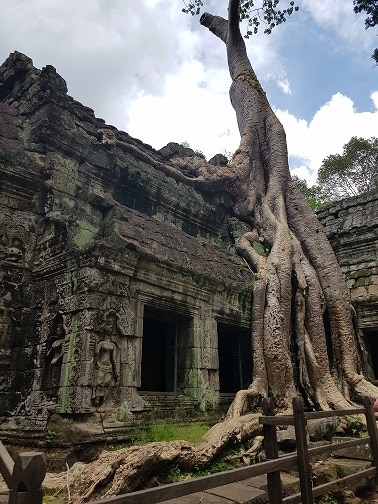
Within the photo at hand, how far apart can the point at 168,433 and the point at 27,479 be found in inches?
135

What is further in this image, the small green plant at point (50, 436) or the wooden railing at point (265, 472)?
the small green plant at point (50, 436)

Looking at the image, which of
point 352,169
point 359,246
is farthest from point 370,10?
point 352,169

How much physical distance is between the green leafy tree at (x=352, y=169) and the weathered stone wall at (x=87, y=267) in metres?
13.1

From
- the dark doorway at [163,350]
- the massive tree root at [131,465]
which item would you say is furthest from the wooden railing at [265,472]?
the dark doorway at [163,350]

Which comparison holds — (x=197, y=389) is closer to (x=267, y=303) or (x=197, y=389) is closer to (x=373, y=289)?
(x=267, y=303)

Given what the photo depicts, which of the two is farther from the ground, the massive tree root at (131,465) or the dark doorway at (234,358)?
the dark doorway at (234,358)

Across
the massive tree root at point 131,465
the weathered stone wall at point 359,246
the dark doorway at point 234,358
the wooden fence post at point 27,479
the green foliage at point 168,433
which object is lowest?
the massive tree root at point 131,465

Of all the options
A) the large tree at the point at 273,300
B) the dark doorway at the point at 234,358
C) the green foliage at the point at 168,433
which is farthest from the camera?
the dark doorway at the point at 234,358

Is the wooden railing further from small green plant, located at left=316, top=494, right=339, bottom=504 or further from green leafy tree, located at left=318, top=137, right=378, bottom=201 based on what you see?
green leafy tree, located at left=318, top=137, right=378, bottom=201

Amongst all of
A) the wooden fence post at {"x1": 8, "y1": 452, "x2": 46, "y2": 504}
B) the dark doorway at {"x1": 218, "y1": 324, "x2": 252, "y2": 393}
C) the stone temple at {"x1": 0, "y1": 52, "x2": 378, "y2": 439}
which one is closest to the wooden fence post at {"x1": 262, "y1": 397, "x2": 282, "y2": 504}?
the wooden fence post at {"x1": 8, "y1": 452, "x2": 46, "y2": 504}

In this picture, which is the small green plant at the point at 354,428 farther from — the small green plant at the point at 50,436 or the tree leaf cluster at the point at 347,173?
the tree leaf cluster at the point at 347,173

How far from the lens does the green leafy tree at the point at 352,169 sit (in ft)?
59.9

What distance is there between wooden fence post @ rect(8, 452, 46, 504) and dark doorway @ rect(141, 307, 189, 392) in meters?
4.25

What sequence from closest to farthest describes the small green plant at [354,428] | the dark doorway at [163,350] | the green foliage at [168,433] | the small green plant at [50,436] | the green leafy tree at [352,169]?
the small green plant at [50,436] → the green foliage at [168,433] → the small green plant at [354,428] → the dark doorway at [163,350] → the green leafy tree at [352,169]
